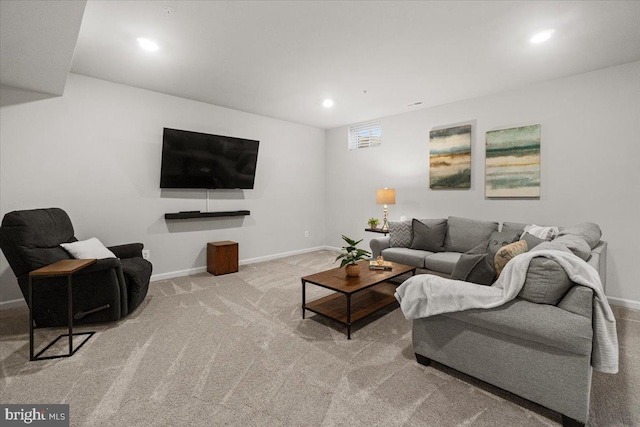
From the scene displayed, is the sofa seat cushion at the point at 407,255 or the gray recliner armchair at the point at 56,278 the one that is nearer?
the gray recliner armchair at the point at 56,278

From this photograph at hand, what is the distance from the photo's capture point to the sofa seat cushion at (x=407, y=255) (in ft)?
12.7

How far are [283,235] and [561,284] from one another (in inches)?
183

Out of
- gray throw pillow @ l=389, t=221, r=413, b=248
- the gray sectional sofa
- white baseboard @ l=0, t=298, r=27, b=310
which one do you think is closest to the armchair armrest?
white baseboard @ l=0, t=298, r=27, b=310

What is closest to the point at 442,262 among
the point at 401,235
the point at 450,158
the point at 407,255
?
the point at 407,255

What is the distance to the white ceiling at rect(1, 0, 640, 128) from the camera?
7.76 ft

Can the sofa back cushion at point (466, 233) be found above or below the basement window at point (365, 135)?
below

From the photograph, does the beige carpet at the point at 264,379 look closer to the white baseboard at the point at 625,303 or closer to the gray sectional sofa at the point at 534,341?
the gray sectional sofa at the point at 534,341

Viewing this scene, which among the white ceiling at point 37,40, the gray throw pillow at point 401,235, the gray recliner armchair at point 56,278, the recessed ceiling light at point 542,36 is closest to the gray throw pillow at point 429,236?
the gray throw pillow at point 401,235

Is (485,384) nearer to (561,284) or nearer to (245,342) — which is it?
(561,284)

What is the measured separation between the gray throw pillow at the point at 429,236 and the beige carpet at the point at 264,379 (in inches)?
57.3

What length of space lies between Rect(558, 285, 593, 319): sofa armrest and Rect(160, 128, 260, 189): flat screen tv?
441 centimetres

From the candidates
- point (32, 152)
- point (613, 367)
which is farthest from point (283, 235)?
point (613, 367)

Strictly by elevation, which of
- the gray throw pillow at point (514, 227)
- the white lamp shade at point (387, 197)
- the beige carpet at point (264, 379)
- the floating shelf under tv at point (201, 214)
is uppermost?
the white lamp shade at point (387, 197)

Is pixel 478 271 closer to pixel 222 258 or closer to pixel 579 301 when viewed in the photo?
pixel 579 301
